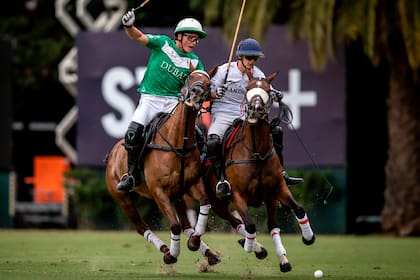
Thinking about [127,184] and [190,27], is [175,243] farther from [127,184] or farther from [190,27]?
[190,27]

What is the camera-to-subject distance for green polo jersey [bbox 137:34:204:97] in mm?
19016

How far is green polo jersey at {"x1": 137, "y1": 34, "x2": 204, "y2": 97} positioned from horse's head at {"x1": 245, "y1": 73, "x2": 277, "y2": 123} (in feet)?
5.06

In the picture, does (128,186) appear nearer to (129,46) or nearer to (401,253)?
(401,253)

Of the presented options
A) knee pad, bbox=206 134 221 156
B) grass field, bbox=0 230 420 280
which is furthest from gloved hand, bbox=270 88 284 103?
grass field, bbox=0 230 420 280

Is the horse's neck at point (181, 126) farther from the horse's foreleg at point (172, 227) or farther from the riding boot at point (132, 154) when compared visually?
the horse's foreleg at point (172, 227)

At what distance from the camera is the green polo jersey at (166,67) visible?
1902 centimetres

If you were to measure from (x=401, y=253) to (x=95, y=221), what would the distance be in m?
10.4

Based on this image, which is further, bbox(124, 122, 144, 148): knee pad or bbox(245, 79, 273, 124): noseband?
bbox(124, 122, 144, 148): knee pad

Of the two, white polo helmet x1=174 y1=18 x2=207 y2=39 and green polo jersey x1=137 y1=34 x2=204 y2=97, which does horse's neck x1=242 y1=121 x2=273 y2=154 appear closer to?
green polo jersey x1=137 y1=34 x2=204 y2=97

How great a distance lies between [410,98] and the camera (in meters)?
30.0

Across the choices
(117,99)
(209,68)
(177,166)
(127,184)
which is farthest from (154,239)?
(117,99)

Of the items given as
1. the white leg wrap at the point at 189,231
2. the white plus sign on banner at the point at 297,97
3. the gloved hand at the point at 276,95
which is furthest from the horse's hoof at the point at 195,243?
the white plus sign on banner at the point at 297,97

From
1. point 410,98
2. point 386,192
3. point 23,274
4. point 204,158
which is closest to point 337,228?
point 386,192

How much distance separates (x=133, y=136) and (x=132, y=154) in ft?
1.08
